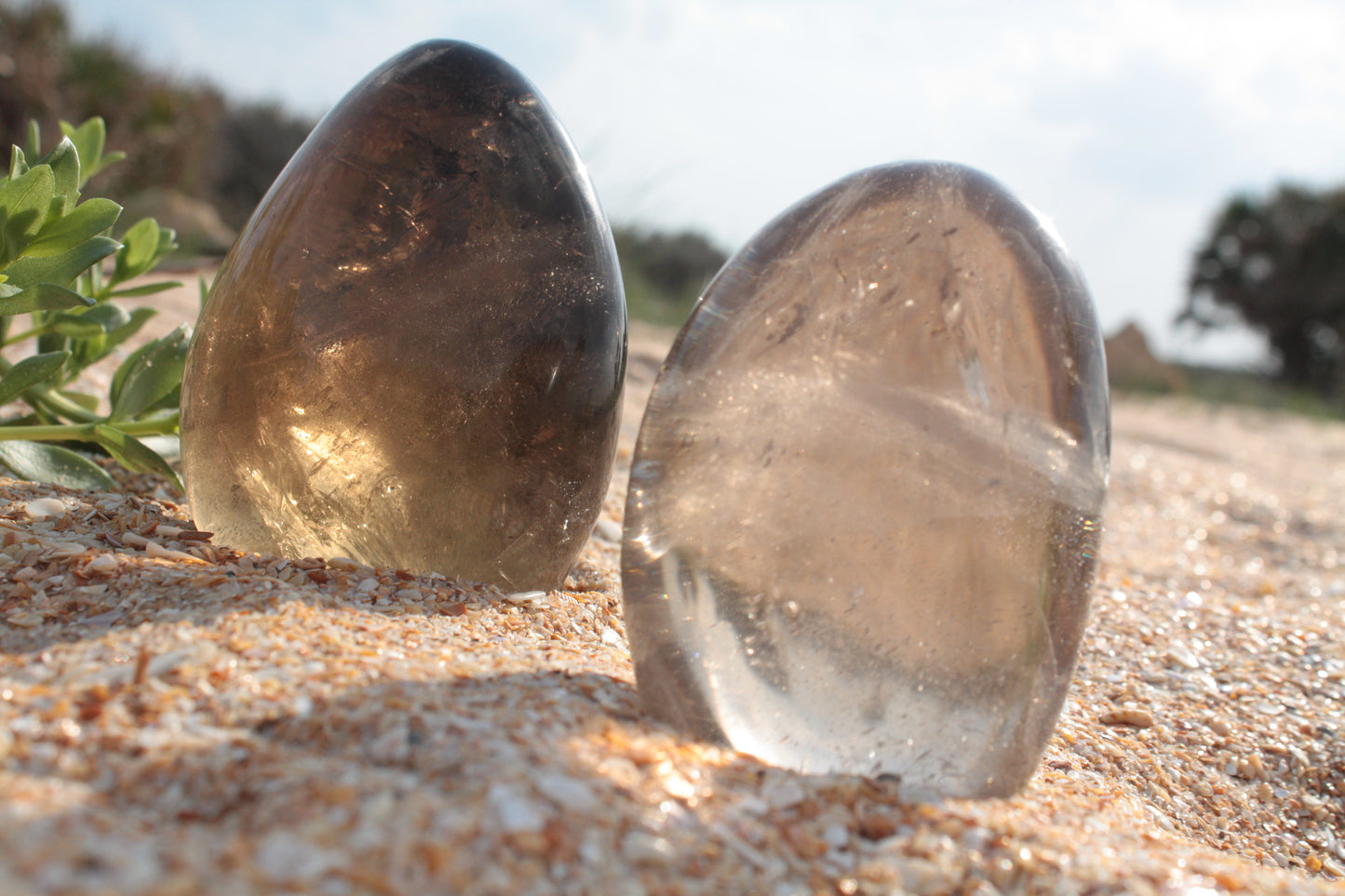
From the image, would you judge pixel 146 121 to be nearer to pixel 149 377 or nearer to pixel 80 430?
pixel 149 377

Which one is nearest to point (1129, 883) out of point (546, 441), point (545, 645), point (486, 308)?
point (545, 645)

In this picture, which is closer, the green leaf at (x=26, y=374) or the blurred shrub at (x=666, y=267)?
the green leaf at (x=26, y=374)

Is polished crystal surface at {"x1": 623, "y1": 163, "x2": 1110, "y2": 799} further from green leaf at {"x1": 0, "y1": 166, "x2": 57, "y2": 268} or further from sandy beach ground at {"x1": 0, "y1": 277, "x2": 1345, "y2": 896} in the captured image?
green leaf at {"x1": 0, "y1": 166, "x2": 57, "y2": 268}

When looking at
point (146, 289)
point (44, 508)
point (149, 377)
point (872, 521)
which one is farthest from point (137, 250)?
point (872, 521)

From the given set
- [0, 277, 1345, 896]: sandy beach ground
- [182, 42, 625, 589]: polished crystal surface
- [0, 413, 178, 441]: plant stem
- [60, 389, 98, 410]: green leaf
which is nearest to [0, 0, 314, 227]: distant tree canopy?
[60, 389, 98, 410]: green leaf

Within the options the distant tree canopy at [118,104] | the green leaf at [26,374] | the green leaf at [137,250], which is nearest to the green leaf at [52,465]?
the green leaf at [26,374]

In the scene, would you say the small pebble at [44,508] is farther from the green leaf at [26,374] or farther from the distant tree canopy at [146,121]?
the distant tree canopy at [146,121]

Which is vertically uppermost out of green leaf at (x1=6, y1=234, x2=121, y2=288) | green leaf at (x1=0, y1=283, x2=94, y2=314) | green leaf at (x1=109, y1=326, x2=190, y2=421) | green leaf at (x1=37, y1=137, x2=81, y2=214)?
green leaf at (x1=37, y1=137, x2=81, y2=214)
